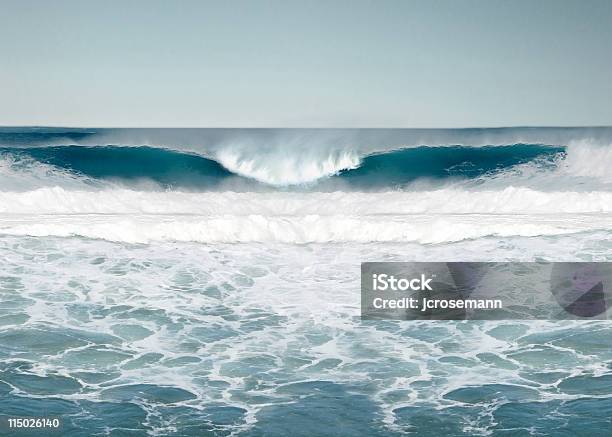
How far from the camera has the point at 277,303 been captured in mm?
9750

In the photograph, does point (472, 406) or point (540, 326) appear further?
point (540, 326)

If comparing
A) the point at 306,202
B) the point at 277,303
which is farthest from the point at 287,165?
the point at 277,303

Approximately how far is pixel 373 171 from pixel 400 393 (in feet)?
56.7

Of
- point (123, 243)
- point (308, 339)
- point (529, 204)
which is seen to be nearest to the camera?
point (308, 339)

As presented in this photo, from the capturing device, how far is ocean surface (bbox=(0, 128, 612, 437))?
605cm

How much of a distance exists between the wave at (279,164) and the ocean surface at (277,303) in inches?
4.6

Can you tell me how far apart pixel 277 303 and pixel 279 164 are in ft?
47.2

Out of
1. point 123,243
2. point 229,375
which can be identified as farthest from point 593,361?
point 123,243

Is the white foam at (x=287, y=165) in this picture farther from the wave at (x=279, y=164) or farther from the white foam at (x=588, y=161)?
the white foam at (x=588, y=161)

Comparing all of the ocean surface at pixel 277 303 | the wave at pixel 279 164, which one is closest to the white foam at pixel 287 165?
the wave at pixel 279 164

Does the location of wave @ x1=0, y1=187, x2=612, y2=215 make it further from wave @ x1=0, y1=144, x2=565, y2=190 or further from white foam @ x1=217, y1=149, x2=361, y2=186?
white foam @ x1=217, y1=149, x2=361, y2=186

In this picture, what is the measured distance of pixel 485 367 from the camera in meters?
7.20

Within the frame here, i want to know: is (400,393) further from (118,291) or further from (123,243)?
(123,243)

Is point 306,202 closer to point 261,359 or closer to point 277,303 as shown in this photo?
point 277,303
